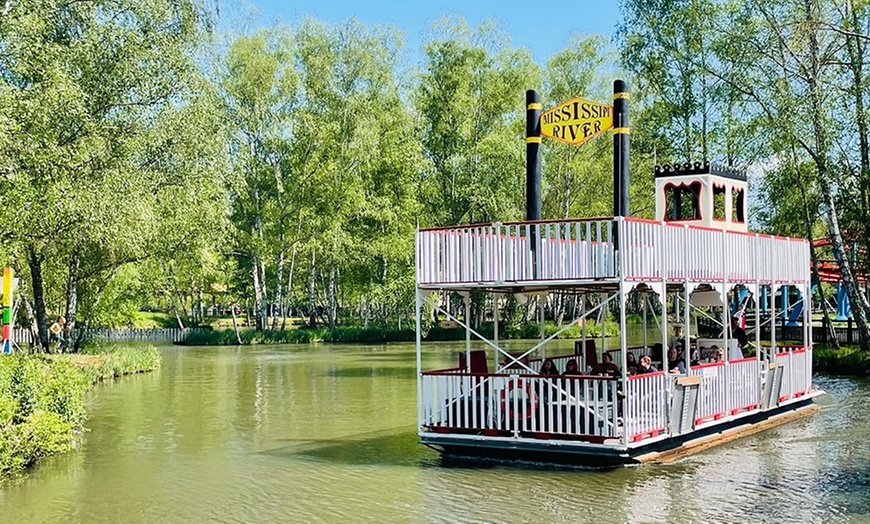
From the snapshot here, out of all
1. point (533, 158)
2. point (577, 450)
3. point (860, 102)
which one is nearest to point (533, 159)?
point (533, 158)

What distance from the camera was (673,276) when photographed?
15703mm

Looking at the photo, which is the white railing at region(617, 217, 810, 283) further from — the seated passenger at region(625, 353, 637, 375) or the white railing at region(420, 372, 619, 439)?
the white railing at region(420, 372, 619, 439)

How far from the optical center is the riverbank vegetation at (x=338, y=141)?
22.5 metres

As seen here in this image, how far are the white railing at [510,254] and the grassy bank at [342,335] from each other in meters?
39.6

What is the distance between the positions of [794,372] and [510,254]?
8.85 m

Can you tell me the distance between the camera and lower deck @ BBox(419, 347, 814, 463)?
14.3 metres

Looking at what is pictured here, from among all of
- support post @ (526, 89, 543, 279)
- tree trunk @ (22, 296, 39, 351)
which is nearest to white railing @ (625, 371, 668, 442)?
support post @ (526, 89, 543, 279)

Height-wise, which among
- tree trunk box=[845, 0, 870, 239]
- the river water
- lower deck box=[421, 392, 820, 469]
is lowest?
the river water

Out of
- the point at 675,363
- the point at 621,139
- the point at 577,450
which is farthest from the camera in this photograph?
the point at 675,363

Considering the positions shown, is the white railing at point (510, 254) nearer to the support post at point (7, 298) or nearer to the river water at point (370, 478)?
the river water at point (370, 478)

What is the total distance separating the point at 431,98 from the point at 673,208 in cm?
3400

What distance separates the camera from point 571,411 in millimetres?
14742

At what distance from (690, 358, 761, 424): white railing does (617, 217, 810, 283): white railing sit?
1.59m

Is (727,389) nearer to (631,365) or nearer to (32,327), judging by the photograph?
(631,365)
